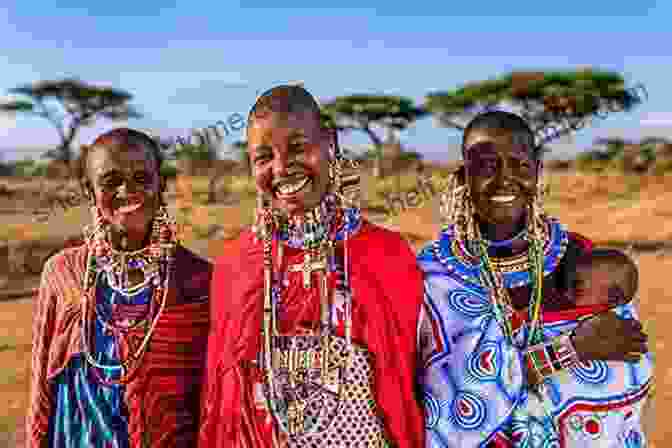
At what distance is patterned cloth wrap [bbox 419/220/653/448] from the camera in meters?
2.21

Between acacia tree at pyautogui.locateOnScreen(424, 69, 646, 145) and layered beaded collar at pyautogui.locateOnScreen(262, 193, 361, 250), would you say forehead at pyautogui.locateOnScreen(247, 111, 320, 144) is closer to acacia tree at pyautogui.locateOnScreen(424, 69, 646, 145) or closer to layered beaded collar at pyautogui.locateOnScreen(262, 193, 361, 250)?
layered beaded collar at pyautogui.locateOnScreen(262, 193, 361, 250)

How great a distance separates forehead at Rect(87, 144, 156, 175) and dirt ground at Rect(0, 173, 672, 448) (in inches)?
50.5

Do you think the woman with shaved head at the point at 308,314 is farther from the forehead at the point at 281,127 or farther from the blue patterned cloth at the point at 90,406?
the blue patterned cloth at the point at 90,406

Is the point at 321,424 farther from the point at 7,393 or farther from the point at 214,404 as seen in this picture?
the point at 7,393

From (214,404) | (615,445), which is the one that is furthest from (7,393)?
(615,445)

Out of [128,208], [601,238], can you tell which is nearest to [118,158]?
[128,208]

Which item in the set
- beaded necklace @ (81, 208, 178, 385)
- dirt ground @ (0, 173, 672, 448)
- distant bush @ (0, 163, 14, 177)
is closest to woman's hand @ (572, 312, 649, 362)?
dirt ground @ (0, 173, 672, 448)

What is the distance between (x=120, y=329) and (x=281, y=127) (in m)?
0.95

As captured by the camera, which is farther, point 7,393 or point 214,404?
point 7,393

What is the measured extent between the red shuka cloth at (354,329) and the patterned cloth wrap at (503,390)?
0.31 feet

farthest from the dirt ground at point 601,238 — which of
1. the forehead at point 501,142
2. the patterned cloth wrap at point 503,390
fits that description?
the patterned cloth wrap at point 503,390

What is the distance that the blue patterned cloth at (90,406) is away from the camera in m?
2.31

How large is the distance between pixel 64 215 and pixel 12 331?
984cm

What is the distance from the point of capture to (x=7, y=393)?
19.2ft
